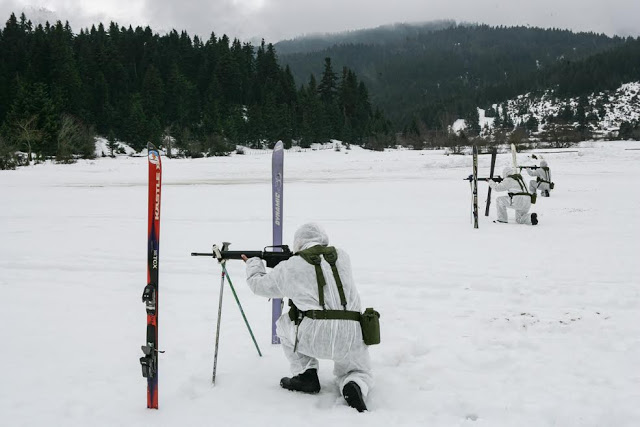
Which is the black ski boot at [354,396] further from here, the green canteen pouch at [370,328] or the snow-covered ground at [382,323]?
the green canteen pouch at [370,328]

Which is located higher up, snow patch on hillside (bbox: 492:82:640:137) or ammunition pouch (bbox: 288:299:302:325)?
snow patch on hillside (bbox: 492:82:640:137)

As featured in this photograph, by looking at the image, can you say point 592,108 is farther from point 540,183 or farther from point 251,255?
point 251,255

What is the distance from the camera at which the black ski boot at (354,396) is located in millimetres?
3715

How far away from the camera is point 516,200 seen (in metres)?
12.5

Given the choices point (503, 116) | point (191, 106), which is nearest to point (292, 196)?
point (191, 106)

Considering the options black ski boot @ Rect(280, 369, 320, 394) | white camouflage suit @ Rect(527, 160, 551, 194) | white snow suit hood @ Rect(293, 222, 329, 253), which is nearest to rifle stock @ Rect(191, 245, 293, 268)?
white snow suit hood @ Rect(293, 222, 329, 253)

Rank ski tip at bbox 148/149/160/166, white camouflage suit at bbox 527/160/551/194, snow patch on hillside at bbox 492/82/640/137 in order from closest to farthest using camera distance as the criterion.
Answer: ski tip at bbox 148/149/160/166 → white camouflage suit at bbox 527/160/551/194 → snow patch on hillside at bbox 492/82/640/137

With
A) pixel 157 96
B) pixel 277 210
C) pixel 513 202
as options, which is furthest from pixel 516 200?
pixel 157 96

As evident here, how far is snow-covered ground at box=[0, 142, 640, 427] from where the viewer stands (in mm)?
3836

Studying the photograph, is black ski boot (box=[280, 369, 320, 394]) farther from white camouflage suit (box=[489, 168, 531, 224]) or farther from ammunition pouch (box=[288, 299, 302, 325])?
white camouflage suit (box=[489, 168, 531, 224])

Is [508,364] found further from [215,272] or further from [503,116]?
[503,116]

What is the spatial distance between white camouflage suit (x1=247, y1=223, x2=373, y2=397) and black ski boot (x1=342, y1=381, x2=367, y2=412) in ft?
0.11

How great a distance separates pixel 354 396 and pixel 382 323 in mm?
2081

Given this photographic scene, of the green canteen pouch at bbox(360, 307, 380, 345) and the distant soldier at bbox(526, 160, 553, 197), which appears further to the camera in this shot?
the distant soldier at bbox(526, 160, 553, 197)
